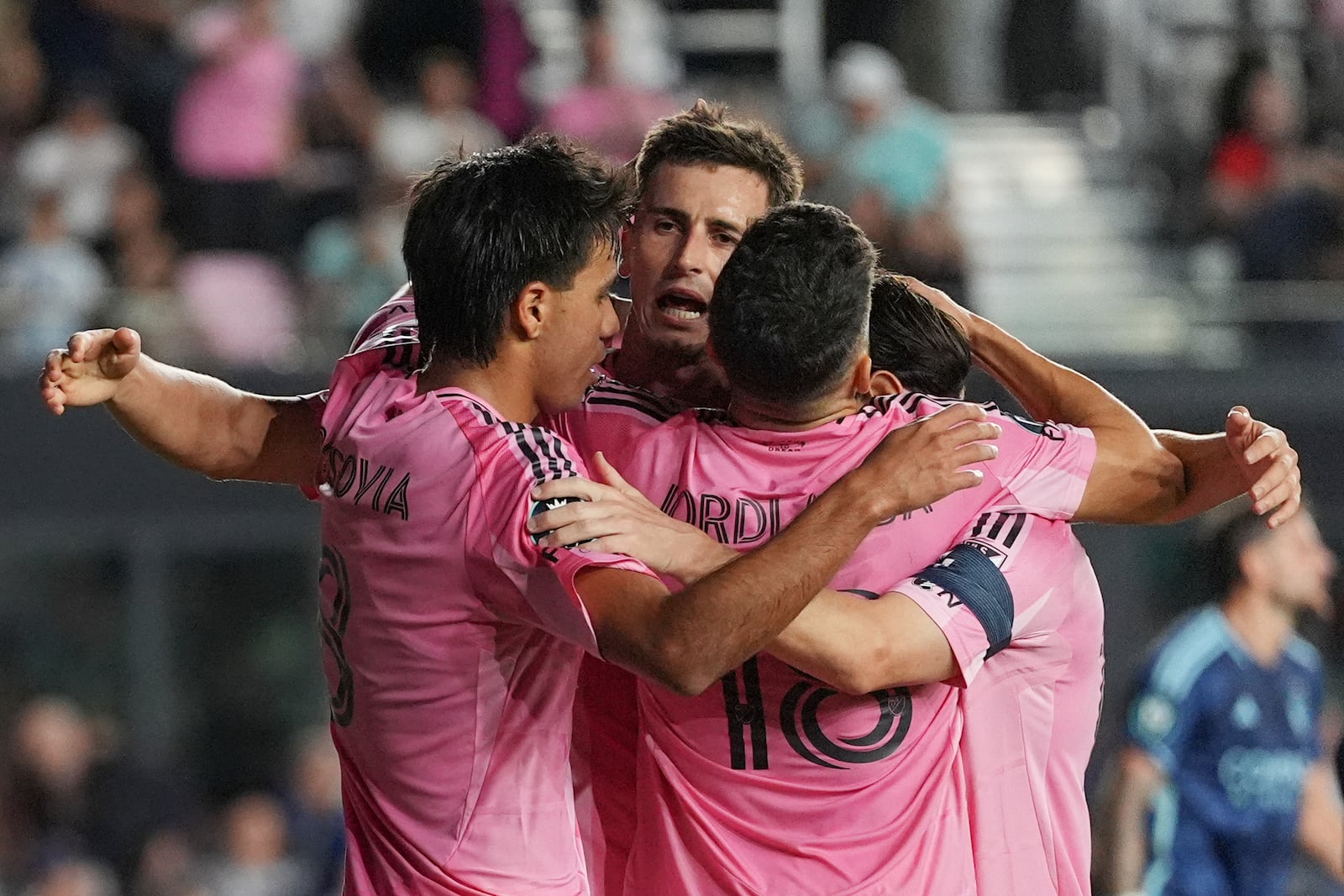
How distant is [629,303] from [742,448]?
0.73 m

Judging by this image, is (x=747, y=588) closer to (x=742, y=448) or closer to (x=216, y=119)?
(x=742, y=448)

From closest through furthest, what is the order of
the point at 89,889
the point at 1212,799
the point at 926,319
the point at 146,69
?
1. the point at 926,319
2. the point at 1212,799
3. the point at 89,889
4. the point at 146,69

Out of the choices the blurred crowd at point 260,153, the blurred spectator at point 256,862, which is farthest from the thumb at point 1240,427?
the blurred spectator at point 256,862

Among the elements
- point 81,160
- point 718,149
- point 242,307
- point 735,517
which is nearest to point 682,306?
point 718,149

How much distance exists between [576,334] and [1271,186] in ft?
24.2

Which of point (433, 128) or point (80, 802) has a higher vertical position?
point (433, 128)

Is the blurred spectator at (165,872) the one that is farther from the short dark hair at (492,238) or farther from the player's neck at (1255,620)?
the short dark hair at (492,238)

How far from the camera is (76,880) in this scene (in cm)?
877

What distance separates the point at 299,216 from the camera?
29.8ft

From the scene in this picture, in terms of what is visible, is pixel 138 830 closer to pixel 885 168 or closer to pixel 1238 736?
pixel 885 168

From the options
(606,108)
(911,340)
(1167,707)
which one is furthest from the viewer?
(606,108)

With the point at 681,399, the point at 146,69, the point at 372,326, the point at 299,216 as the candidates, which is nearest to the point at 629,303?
the point at 681,399

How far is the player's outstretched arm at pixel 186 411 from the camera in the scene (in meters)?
2.96

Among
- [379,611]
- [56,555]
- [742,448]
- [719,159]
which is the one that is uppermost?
[719,159]
